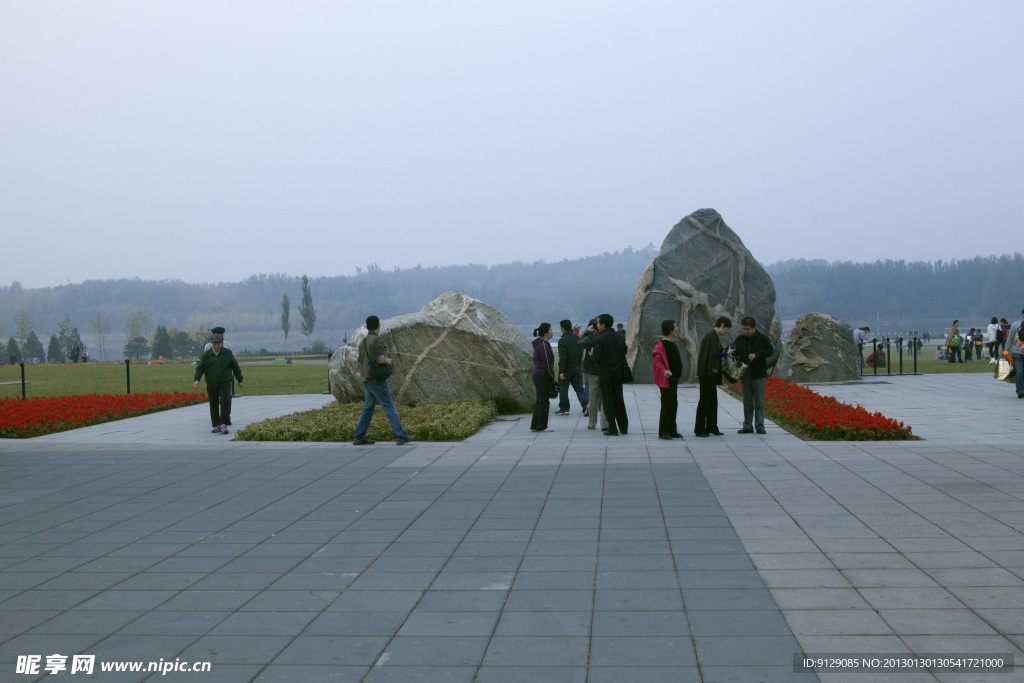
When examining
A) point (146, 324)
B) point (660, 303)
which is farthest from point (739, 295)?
point (146, 324)

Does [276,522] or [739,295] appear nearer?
[276,522]

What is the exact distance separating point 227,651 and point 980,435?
10.7 m

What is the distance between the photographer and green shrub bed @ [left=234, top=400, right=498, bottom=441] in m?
12.7

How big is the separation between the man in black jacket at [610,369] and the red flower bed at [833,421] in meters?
2.63

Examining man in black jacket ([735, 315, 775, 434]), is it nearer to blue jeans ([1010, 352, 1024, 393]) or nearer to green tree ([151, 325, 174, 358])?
blue jeans ([1010, 352, 1024, 393])

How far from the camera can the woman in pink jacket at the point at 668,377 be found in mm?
12094

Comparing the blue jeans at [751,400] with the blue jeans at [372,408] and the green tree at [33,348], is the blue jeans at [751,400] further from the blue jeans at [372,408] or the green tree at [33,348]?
the green tree at [33,348]

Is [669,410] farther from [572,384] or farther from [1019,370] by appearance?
[1019,370]

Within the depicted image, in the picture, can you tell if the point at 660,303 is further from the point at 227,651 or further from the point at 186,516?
the point at 227,651

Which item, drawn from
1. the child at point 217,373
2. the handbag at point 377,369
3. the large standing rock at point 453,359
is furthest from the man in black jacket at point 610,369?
the child at point 217,373

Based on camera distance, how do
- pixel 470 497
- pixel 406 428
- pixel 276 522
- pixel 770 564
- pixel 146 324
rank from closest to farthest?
1. pixel 770 564
2. pixel 276 522
3. pixel 470 497
4. pixel 406 428
5. pixel 146 324

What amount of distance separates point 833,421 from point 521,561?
756 centimetres

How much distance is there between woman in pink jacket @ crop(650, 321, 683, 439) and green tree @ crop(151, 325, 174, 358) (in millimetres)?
69580

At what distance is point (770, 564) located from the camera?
5.66 meters
